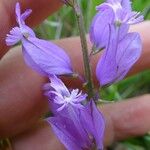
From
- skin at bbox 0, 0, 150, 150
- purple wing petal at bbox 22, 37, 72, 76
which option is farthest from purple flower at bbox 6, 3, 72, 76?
skin at bbox 0, 0, 150, 150

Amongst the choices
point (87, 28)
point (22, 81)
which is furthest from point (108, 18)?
point (87, 28)

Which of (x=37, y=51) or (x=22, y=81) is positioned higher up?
(x=37, y=51)

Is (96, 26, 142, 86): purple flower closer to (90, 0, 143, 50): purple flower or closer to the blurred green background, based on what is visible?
(90, 0, 143, 50): purple flower

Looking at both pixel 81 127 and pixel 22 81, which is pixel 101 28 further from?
pixel 22 81

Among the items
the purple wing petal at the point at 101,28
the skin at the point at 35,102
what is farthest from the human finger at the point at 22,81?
the purple wing petal at the point at 101,28

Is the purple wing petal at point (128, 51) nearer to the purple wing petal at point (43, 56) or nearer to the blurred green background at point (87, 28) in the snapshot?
the purple wing petal at point (43, 56)

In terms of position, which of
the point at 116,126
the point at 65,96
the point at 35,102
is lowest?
the point at 116,126
